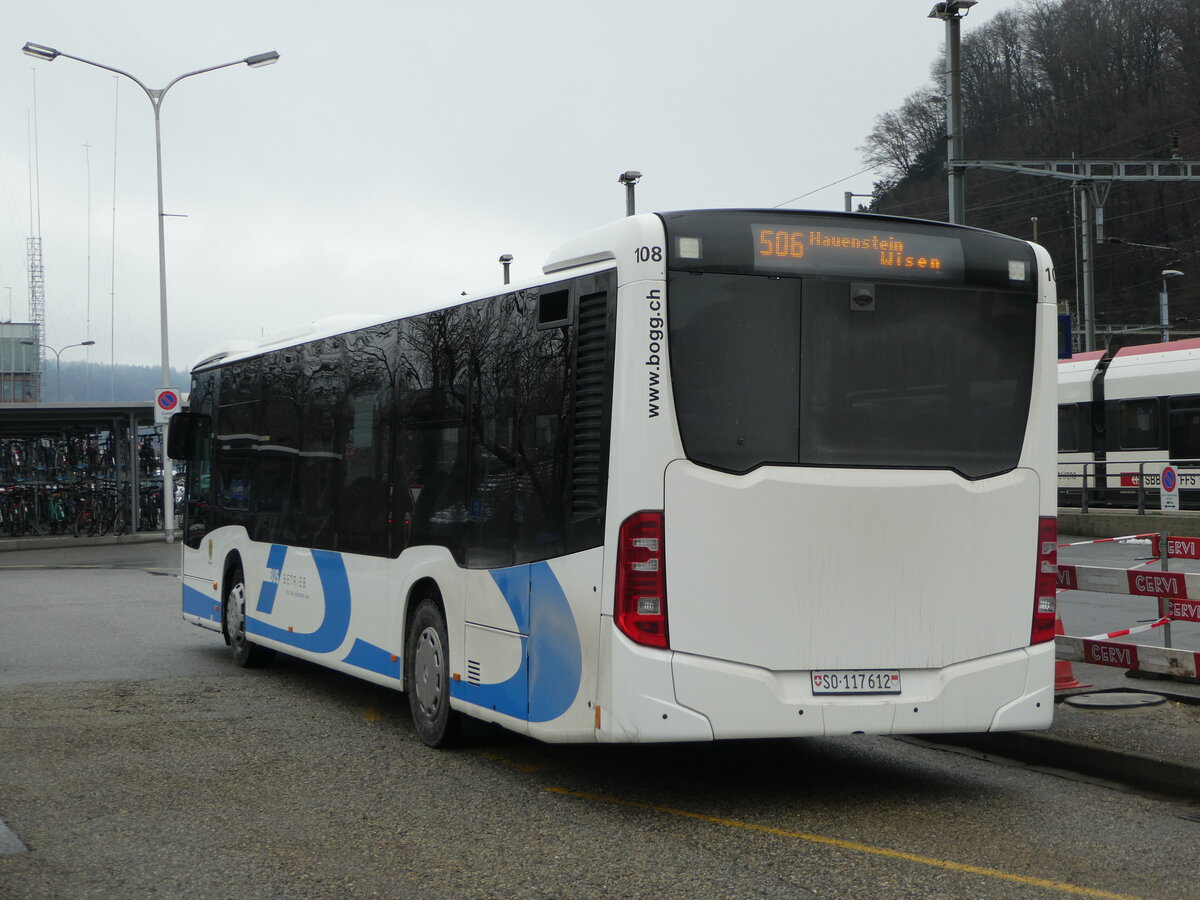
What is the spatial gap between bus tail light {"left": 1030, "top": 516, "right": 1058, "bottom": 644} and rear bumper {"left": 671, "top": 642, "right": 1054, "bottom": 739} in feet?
0.24

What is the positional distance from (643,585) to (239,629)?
22.8 ft

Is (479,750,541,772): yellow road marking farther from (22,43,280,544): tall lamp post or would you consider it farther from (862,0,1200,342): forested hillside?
(862,0,1200,342): forested hillside

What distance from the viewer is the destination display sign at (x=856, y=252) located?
7.04m

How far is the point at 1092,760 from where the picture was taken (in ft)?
25.8

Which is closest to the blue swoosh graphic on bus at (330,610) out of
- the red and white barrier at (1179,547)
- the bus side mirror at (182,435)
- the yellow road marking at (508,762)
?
the yellow road marking at (508,762)

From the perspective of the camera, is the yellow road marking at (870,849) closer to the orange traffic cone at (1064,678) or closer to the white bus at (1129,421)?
the orange traffic cone at (1064,678)

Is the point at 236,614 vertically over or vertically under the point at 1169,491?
under

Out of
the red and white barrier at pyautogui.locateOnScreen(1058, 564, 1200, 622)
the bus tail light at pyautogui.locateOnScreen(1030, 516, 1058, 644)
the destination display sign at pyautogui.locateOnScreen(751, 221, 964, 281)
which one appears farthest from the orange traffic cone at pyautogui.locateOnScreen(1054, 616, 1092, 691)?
the destination display sign at pyautogui.locateOnScreen(751, 221, 964, 281)

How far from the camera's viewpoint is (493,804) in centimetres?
716

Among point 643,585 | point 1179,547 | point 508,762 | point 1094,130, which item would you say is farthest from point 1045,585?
point 1094,130

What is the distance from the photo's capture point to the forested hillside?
68.0 m

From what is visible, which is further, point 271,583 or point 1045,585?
point 271,583

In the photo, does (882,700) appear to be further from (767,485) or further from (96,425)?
(96,425)

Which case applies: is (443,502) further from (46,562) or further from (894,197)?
(894,197)
